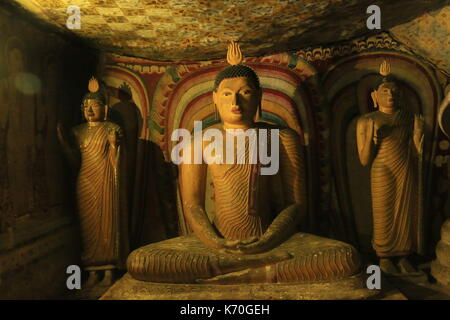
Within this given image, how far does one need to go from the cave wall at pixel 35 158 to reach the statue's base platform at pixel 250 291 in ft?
2.68

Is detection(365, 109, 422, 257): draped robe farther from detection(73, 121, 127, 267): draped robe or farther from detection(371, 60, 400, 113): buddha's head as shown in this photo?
detection(73, 121, 127, 267): draped robe

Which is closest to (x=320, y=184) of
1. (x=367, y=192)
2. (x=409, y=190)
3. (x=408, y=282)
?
(x=367, y=192)

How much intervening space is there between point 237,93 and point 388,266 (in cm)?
202

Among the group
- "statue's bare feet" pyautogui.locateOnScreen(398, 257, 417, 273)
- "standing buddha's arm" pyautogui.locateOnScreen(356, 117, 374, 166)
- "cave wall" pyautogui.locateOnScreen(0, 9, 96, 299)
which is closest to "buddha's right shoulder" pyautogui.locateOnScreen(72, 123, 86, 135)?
"cave wall" pyautogui.locateOnScreen(0, 9, 96, 299)

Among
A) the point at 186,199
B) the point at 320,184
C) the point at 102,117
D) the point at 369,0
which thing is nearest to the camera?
the point at 369,0

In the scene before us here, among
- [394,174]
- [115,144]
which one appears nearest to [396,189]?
[394,174]

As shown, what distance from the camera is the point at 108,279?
157 inches

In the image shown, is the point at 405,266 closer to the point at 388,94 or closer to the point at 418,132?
the point at 418,132

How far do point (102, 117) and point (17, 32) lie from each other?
3.20ft

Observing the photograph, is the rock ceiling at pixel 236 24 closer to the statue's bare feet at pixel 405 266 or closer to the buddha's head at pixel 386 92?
the buddha's head at pixel 386 92

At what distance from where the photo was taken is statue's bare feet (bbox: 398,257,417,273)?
154 inches

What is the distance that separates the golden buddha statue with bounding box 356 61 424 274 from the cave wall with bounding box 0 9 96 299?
108 inches

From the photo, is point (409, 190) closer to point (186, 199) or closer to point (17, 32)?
point (186, 199)

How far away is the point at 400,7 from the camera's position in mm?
3637
